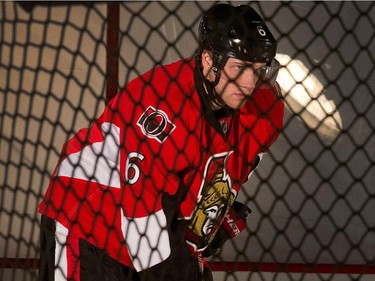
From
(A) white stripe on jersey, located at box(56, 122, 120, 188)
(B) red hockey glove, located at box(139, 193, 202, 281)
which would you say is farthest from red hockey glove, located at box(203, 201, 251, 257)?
(A) white stripe on jersey, located at box(56, 122, 120, 188)

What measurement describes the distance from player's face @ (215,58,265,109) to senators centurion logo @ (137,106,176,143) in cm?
10

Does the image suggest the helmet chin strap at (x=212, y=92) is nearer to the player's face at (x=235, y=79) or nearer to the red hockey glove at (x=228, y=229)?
the player's face at (x=235, y=79)

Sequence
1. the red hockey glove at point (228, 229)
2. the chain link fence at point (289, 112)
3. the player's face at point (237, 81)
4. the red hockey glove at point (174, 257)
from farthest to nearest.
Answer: the chain link fence at point (289, 112)
the red hockey glove at point (228, 229)
the red hockey glove at point (174, 257)
the player's face at point (237, 81)

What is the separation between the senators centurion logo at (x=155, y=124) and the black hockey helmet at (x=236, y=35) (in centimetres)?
12

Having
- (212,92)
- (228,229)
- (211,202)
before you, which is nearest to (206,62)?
(212,92)

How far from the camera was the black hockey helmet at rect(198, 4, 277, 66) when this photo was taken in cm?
159

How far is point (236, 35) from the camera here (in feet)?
5.24

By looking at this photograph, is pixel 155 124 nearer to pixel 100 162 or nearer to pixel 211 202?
pixel 100 162

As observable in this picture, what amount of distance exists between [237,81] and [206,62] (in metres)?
0.09

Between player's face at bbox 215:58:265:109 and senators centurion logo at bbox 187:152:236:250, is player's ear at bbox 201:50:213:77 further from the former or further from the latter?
senators centurion logo at bbox 187:152:236:250

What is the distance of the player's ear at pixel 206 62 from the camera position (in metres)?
1.61

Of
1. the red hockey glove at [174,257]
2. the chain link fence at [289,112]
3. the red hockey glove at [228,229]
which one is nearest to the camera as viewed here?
the red hockey glove at [174,257]

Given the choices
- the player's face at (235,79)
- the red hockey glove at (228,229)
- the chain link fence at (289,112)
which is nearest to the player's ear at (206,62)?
the player's face at (235,79)

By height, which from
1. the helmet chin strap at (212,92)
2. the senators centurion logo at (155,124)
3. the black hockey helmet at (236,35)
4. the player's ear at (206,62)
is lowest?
the senators centurion logo at (155,124)
